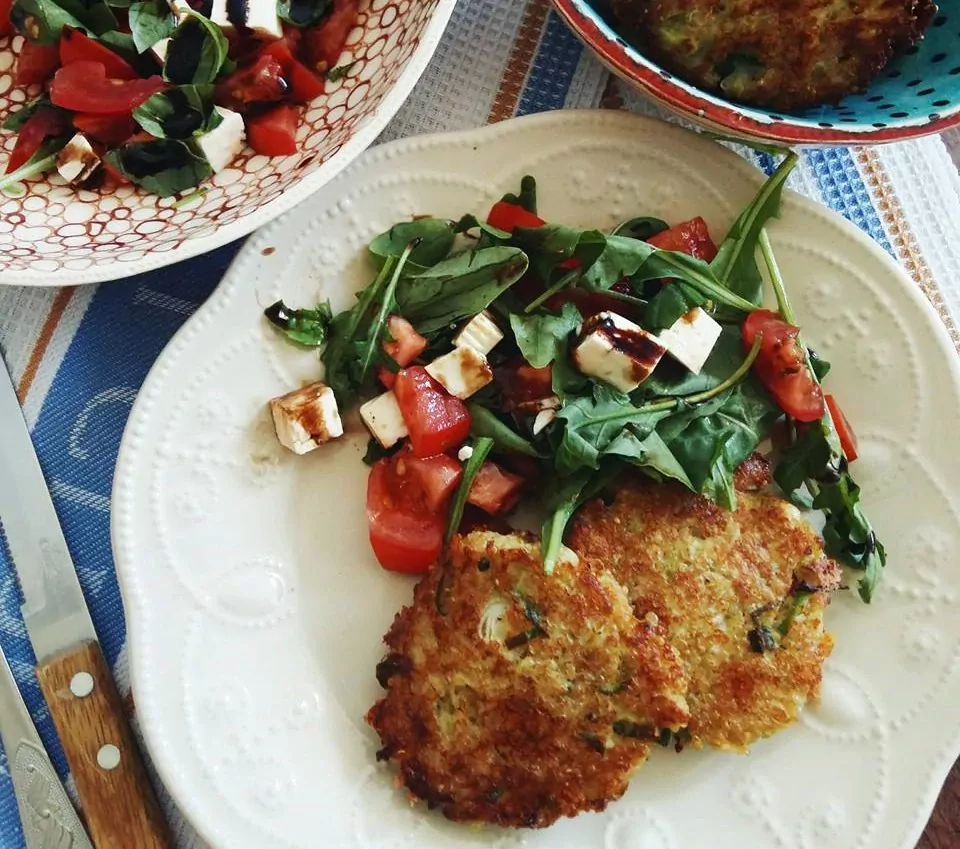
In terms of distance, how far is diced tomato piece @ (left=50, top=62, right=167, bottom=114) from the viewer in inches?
73.4

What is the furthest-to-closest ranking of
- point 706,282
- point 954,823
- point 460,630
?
point 954,823, point 706,282, point 460,630

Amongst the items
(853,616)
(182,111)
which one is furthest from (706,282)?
(182,111)

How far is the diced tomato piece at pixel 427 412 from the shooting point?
1.91 meters

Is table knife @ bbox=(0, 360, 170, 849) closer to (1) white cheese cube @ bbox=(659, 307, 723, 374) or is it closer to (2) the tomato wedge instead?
(1) white cheese cube @ bbox=(659, 307, 723, 374)

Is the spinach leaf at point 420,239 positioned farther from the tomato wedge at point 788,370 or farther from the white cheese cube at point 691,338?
the tomato wedge at point 788,370

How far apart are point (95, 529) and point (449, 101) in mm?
1321

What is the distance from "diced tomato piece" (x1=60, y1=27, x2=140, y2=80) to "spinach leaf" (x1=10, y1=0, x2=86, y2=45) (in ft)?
0.06

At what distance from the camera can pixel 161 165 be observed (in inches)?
74.1

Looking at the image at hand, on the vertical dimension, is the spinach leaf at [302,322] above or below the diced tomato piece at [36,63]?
below

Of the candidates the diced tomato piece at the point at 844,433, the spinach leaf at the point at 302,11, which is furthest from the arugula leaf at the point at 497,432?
the spinach leaf at the point at 302,11

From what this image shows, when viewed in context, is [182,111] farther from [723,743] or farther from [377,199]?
[723,743]

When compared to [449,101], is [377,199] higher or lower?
lower

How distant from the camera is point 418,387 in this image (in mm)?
1919

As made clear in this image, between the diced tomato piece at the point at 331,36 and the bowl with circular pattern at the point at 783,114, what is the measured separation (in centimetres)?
48
